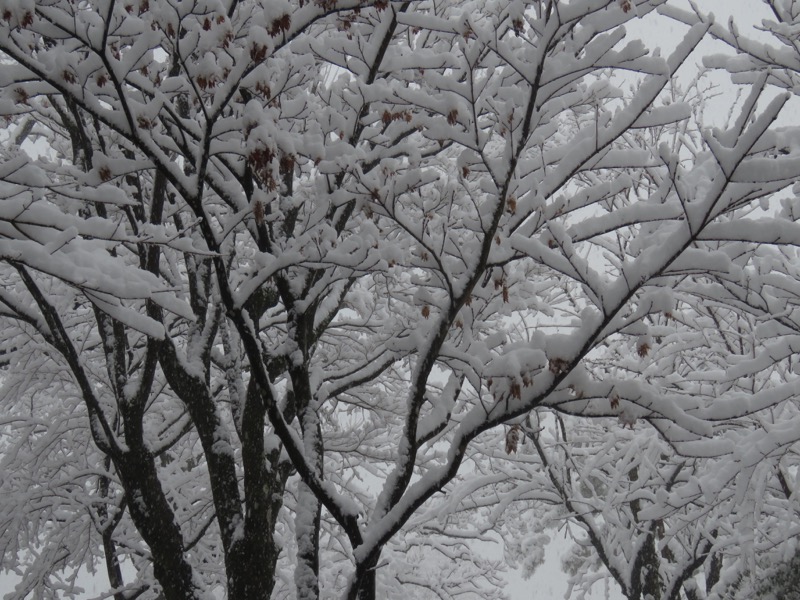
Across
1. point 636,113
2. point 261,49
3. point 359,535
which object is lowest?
point 359,535

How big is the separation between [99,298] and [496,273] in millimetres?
1753

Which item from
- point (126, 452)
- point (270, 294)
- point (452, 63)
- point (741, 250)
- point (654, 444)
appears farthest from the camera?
point (654, 444)

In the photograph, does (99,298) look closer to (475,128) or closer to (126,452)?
(475,128)

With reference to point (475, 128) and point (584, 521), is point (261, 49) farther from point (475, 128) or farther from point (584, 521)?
point (584, 521)

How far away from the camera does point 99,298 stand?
189 centimetres

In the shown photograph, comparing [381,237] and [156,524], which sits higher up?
[381,237]

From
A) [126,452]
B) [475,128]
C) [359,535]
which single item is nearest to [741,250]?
[475,128]

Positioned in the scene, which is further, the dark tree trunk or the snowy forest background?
the dark tree trunk

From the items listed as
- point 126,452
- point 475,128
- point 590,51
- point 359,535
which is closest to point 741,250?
point 590,51

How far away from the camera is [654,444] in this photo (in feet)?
17.5

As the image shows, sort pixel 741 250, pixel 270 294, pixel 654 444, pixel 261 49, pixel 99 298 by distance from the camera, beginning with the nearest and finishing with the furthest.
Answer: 1. pixel 99 298
2. pixel 261 49
3. pixel 741 250
4. pixel 270 294
5. pixel 654 444

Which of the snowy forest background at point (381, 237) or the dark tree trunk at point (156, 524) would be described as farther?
the dark tree trunk at point (156, 524)

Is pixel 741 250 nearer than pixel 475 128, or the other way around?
pixel 475 128

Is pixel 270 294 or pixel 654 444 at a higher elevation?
pixel 270 294
